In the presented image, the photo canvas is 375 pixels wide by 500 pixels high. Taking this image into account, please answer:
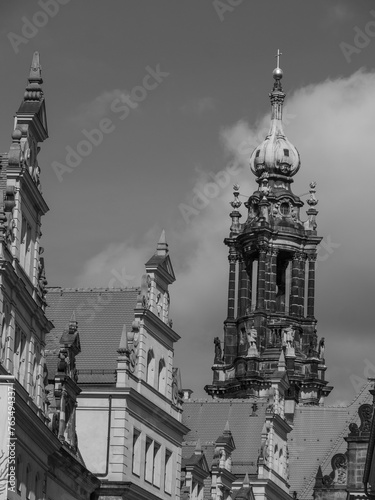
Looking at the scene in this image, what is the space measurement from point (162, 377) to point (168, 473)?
3889 mm

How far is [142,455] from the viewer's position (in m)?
64.3

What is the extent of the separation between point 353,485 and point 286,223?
3035cm

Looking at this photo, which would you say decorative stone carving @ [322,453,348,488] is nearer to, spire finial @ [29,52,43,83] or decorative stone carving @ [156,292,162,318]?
decorative stone carving @ [156,292,162,318]

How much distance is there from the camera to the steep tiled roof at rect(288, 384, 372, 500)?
310ft

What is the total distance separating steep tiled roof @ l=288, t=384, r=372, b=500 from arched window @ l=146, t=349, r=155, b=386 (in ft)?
94.0

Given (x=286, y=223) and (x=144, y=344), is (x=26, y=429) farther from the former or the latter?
(x=286, y=223)

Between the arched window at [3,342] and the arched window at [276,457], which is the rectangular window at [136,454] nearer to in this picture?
the arched window at [3,342]

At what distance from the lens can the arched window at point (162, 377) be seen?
218 ft

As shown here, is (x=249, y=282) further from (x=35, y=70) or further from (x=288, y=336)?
(x=35, y=70)

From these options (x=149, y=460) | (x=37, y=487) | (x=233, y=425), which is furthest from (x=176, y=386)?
(x=233, y=425)

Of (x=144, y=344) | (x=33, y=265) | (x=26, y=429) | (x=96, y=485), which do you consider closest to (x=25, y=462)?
(x=26, y=429)

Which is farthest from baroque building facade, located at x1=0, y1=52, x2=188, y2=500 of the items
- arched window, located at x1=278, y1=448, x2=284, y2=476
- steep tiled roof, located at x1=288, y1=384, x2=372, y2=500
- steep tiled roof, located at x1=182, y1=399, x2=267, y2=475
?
steep tiled roof, located at x1=288, y1=384, x2=372, y2=500

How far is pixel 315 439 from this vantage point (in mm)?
98250

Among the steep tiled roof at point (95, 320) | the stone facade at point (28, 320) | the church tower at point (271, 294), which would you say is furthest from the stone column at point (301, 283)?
the stone facade at point (28, 320)
